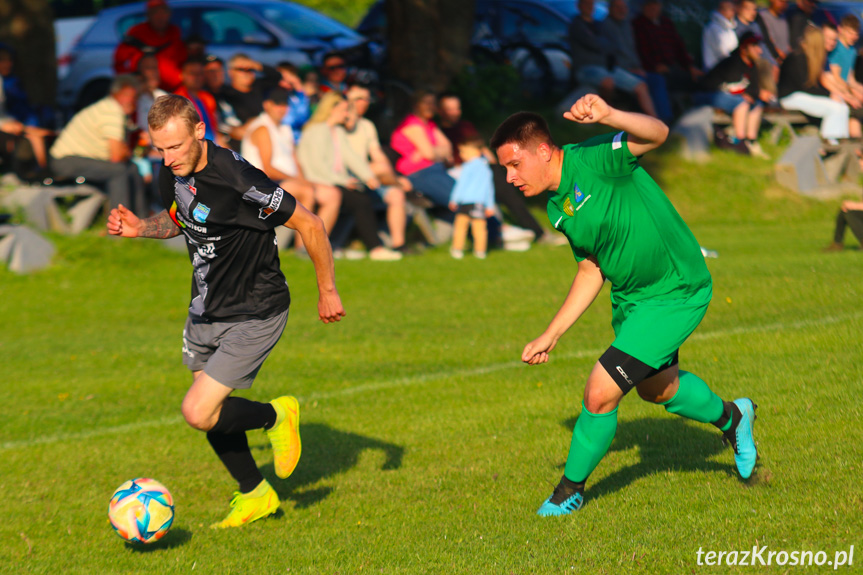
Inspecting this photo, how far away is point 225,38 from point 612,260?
1416cm

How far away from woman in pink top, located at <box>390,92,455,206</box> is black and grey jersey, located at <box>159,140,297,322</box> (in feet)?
29.8

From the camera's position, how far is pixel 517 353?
8.64m

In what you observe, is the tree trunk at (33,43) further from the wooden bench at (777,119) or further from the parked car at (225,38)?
the wooden bench at (777,119)

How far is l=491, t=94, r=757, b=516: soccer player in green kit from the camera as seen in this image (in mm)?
4633

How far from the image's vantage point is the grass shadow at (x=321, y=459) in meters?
5.79

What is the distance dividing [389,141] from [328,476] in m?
10.0

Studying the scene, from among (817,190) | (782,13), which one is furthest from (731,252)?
Answer: (782,13)

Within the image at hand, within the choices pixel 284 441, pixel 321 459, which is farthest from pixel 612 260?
pixel 321 459

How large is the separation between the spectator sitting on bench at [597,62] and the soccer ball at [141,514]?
13.7 m

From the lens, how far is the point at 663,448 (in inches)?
232

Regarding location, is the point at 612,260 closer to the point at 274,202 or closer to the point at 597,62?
the point at 274,202

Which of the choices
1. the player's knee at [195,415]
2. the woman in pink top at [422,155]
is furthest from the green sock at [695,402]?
the woman in pink top at [422,155]

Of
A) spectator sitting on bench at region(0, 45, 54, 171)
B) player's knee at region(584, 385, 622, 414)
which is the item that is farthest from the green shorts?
spectator sitting on bench at region(0, 45, 54, 171)

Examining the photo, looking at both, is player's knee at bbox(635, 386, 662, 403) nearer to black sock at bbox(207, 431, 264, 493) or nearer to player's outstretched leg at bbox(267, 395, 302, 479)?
player's outstretched leg at bbox(267, 395, 302, 479)
